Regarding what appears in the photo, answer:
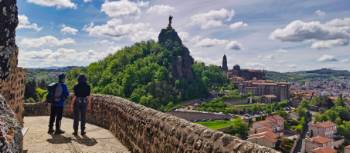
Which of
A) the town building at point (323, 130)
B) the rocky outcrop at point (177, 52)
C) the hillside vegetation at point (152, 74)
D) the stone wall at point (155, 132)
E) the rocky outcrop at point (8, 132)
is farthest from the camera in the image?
the rocky outcrop at point (177, 52)

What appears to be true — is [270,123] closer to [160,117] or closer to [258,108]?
[258,108]

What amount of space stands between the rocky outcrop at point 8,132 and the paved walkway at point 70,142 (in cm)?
486

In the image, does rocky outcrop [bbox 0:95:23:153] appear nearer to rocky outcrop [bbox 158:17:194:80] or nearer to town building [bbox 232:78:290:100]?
rocky outcrop [bbox 158:17:194:80]

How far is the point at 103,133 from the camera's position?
29.9 ft

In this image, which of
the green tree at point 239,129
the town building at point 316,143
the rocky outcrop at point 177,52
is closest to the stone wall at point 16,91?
the green tree at point 239,129

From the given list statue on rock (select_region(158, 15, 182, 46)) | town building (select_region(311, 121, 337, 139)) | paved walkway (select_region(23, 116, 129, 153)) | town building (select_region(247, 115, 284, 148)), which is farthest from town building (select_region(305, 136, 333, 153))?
paved walkway (select_region(23, 116, 129, 153))

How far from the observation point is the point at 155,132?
5875 mm

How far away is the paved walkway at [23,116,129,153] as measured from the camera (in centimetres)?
701

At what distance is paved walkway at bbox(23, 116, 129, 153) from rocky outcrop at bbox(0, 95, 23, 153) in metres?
4.86

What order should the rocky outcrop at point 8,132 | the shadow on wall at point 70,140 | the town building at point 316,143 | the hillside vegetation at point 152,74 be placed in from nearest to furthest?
the rocky outcrop at point 8,132
the shadow on wall at point 70,140
the town building at point 316,143
the hillside vegetation at point 152,74

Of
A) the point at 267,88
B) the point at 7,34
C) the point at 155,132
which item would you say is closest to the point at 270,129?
the point at 267,88

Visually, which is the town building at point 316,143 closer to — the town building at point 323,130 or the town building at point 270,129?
the town building at point 270,129

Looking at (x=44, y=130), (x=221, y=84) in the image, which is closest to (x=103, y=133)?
(x=44, y=130)

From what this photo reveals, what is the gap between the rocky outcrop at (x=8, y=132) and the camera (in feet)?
5.30
